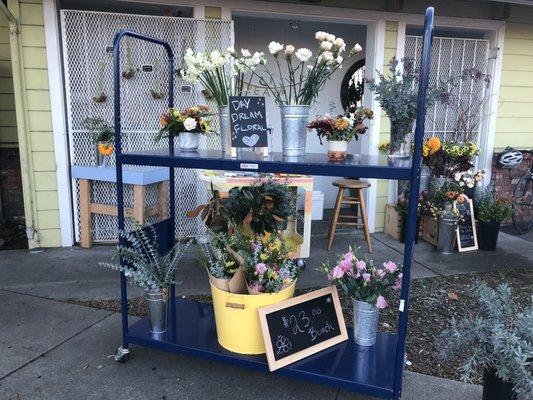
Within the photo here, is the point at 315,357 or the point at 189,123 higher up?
the point at 189,123

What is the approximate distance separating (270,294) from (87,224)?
2973 millimetres

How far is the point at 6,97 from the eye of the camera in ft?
16.0

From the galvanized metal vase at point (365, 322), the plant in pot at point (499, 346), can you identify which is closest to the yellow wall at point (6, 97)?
the galvanized metal vase at point (365, 322)

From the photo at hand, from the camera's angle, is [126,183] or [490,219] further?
[490,219]

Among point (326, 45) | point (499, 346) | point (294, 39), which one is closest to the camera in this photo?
point (499, 346)

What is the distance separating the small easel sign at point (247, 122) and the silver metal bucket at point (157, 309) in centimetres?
93

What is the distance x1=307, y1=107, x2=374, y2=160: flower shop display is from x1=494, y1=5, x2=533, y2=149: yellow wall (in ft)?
12.8

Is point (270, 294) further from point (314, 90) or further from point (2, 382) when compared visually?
point (2, 382)

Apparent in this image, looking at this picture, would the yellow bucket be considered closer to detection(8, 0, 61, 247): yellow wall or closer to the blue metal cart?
the blue metal cart

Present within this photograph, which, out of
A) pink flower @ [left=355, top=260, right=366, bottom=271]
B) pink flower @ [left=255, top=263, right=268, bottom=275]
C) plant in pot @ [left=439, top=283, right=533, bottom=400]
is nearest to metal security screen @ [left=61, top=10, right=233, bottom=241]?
pink flower @ [left=255, top=263, right=268, bottom=275]

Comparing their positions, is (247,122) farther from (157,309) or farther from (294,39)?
(294,39)

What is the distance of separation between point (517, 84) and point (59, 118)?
5188 millimetres

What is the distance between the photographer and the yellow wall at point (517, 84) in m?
5.24

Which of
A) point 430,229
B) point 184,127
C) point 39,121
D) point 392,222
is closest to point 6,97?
point 39,121
